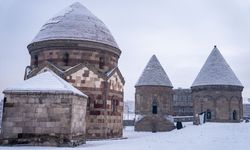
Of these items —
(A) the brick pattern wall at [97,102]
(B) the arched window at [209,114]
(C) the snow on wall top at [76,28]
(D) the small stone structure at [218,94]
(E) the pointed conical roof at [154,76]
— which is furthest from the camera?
(E) the pointed conical roof at [154,76]

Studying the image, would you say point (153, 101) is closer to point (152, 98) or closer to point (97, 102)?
point (152, 98)

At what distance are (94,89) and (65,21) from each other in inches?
204

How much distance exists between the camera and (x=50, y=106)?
45.5 ft

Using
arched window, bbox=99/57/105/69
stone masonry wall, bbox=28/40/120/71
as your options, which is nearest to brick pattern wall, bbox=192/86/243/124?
arched window, bbox=99/57/105/69

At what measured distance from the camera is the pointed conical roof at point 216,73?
112 ft

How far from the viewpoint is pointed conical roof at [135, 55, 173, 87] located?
37812 mm

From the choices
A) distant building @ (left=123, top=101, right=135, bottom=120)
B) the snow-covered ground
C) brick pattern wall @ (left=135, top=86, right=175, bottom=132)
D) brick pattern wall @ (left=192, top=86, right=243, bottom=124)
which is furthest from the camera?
distant building @ (left=123, top=101, right=135, bottom=120)

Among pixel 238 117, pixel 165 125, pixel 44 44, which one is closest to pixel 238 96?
pixel 238 117

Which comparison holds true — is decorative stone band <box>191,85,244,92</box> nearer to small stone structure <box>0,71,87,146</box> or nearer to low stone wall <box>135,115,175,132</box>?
low stone wall <box>135,115,175,132</box>

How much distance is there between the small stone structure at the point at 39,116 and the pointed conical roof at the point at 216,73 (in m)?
23.2

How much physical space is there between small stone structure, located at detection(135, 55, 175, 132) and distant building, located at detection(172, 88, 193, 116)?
9395mm

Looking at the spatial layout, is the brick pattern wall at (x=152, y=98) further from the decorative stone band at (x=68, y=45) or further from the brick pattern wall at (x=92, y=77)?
the decorative stone band at (x=68, y=45)

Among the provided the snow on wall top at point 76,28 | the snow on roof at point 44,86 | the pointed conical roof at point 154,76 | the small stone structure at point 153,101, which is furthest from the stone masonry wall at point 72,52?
the pointed conical roof at point 154,76

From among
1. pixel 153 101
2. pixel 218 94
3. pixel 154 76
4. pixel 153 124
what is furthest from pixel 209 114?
pixel 154 76
